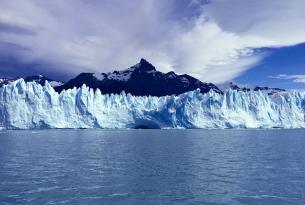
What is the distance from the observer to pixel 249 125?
93.6 metres

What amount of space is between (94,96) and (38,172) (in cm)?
6449

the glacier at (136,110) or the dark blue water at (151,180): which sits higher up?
the glacier at (136,110)

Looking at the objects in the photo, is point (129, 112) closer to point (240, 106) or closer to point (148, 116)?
point (148, 116)

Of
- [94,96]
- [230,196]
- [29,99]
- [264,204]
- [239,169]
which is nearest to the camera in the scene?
[264,204]

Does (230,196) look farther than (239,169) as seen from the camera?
No

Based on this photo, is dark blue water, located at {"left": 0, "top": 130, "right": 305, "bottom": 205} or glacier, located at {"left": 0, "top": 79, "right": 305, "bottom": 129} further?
glacier, located at {"left": 0, "top": 79, "right": 305, "bottom": 129}

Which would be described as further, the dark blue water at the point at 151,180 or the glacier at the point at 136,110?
the glacier at the point at 136,110

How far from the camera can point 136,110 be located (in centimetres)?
8850

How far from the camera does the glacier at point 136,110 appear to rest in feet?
240

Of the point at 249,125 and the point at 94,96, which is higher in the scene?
the point at 94,96

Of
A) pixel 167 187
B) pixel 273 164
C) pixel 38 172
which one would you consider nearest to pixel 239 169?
pixel 273 164

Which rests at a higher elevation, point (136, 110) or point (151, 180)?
point (136, 110)

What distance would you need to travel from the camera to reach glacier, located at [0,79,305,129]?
7312cm

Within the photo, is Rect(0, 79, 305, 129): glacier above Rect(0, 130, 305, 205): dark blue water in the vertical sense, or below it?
above
